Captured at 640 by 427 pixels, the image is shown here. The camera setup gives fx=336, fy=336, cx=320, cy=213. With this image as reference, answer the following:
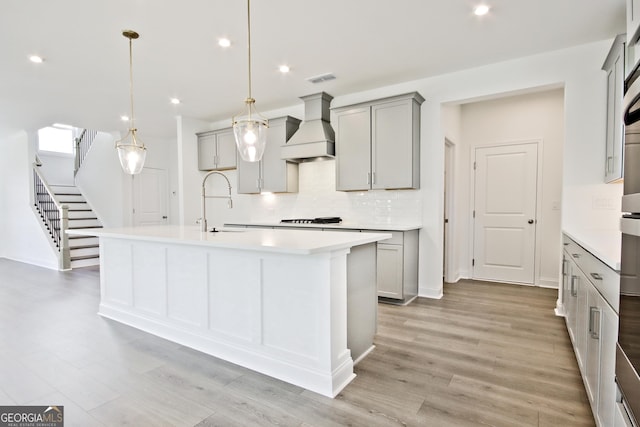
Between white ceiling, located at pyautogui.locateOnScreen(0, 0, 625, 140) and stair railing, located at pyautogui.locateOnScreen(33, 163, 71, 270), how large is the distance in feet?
7.29

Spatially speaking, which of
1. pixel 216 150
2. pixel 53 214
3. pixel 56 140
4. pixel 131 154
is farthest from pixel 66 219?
pixel 56 140

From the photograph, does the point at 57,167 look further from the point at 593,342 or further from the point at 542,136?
the point at 593,342

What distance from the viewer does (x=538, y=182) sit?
15.0ft

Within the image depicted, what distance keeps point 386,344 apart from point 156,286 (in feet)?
6.67

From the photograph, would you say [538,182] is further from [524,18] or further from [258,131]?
[258,131]

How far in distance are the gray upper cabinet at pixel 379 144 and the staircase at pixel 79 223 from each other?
523cm

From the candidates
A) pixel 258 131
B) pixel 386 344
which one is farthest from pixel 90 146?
pixel 386 344

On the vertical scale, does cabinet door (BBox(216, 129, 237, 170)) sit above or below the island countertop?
above

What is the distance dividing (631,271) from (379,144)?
322 cm

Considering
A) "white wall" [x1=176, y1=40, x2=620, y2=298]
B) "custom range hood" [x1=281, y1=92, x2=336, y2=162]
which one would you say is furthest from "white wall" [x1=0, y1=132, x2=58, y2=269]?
"custom range hood" [x1=281, y1=92, x2=336, y2=162]

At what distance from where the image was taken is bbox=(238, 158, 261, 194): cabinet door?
17.4 feet

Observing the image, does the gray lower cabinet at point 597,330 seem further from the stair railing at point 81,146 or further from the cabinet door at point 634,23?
the stair railing at point 81,146

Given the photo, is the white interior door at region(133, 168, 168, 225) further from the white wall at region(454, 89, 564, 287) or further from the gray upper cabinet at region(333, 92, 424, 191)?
the white wall at region(454, 89, 564, 287)

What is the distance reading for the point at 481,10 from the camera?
2662mm
